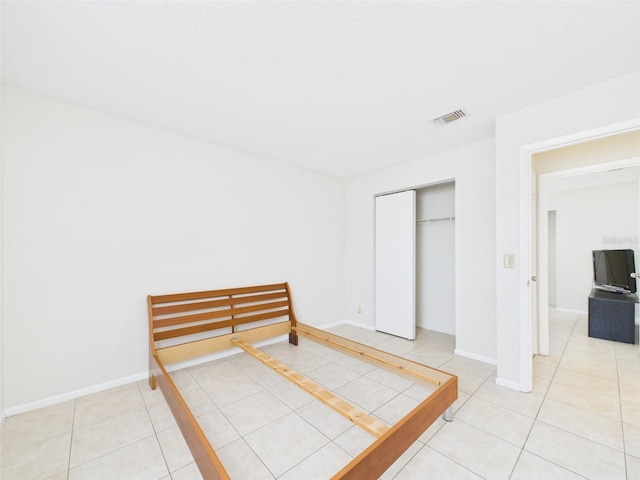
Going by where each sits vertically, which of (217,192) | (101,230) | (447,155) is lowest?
(101,230)

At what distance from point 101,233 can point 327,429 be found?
2.58m

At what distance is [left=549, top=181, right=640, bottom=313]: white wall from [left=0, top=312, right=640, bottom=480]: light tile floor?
2819mm

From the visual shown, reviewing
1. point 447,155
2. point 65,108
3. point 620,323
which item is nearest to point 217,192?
point 65,108

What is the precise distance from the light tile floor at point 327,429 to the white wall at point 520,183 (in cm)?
37

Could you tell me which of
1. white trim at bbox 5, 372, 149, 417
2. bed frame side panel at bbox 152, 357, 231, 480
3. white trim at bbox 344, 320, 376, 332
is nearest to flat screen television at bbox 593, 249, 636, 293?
white trim at bbox 344, 320, 376, 332

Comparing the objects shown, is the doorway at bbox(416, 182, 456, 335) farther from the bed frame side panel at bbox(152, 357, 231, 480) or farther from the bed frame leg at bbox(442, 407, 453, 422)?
the bed frame side panel at bbox(152, 357, 231, 480)

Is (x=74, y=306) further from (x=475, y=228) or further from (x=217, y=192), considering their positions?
(x=475, y=228)

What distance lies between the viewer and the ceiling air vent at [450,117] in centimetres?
249

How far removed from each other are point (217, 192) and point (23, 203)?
1.59 m

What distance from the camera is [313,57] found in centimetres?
177

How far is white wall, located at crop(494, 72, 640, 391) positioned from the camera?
2098mm

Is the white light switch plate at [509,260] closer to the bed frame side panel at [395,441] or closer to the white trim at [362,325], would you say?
the bed frame side panel at [395,441]

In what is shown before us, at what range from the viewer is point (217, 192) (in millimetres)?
3197

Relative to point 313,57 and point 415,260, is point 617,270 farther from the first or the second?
point 313,57
